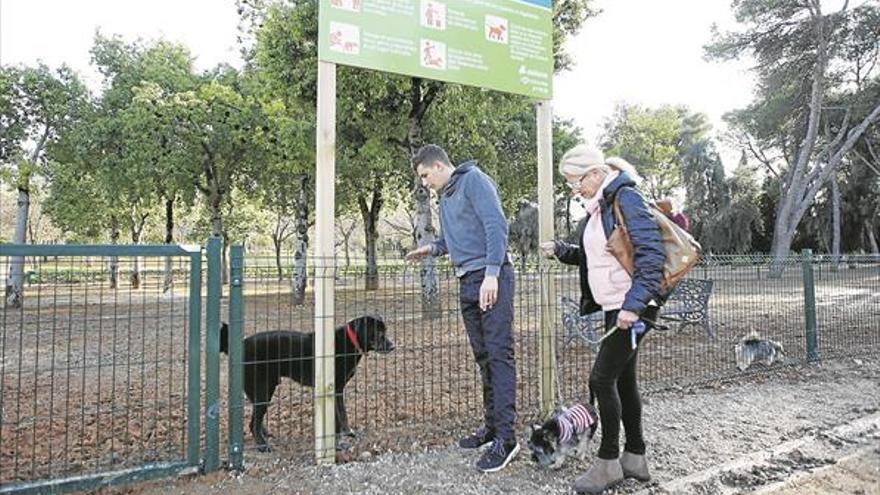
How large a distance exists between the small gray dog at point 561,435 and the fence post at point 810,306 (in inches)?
171

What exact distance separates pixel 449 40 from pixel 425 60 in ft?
0.91

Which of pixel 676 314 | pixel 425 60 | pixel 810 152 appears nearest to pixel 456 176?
pixel 425 60

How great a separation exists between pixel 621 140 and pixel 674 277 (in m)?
40.4

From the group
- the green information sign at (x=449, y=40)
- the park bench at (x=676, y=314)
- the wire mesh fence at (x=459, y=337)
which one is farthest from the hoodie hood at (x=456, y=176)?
the park bench at (x=676, y=314)

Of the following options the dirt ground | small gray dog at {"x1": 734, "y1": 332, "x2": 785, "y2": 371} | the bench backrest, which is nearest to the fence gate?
the dirt ground

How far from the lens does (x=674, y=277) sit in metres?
2.90

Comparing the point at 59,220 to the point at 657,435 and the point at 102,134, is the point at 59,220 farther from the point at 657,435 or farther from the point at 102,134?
the point at 657,435

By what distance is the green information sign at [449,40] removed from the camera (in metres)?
3.58

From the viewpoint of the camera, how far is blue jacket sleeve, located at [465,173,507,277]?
327 cm

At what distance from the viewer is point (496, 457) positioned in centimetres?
340

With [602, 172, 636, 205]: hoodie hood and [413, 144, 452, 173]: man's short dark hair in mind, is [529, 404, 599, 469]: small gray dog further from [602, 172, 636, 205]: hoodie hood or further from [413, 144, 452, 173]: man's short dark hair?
[413, 144, 452, 173]: man's short dark hair

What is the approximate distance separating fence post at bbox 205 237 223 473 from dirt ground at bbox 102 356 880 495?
0.54 feet

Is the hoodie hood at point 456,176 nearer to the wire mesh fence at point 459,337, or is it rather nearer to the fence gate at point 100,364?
the wire mesh fence at point 459,337

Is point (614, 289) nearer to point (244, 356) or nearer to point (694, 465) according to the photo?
point (694, 465)
